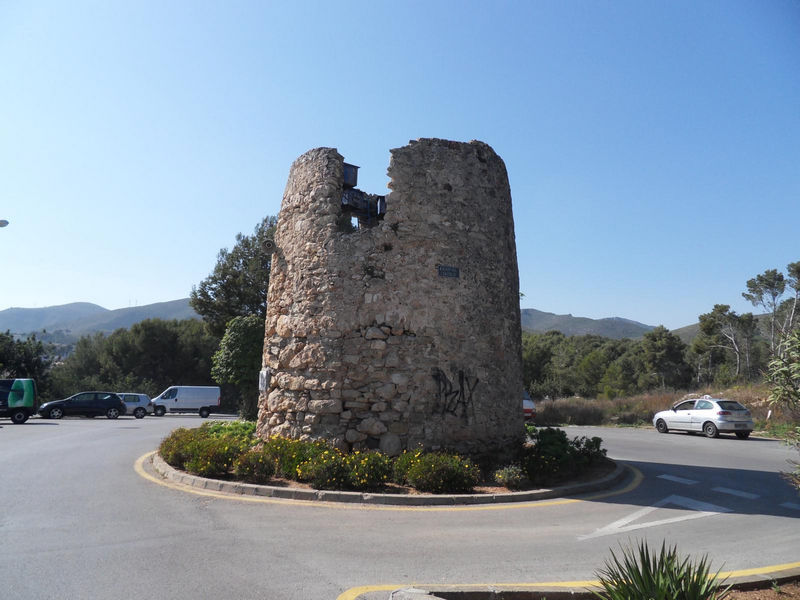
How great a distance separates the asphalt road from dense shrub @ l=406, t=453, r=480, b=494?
2.32ft

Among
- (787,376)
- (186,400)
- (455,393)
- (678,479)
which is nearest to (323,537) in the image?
(455,393)

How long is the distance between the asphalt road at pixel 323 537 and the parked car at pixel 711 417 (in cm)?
1063

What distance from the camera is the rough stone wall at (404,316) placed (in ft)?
33.5

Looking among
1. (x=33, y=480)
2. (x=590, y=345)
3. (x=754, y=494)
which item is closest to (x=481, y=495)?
(x=754, y=494)

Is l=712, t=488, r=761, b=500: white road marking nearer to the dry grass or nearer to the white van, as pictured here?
the dry grass

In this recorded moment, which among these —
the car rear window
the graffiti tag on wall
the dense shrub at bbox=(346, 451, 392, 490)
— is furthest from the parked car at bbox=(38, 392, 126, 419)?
the car rear window

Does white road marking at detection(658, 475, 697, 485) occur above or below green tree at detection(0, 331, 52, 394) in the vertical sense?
below

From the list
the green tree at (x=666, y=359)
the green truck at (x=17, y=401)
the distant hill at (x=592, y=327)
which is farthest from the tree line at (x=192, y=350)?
the distant hill at (x=592, y=327)

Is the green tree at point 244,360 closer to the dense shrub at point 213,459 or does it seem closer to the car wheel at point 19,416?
the dense shrub at point 213,459

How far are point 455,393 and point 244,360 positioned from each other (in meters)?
11.4

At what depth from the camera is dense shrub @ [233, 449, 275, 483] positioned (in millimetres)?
9117

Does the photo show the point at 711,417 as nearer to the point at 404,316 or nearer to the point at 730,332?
the point at 404,316

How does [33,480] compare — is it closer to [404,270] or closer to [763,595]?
[404,270]

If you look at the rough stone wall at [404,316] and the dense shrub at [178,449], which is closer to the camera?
the rough stone wall at [404,316]
